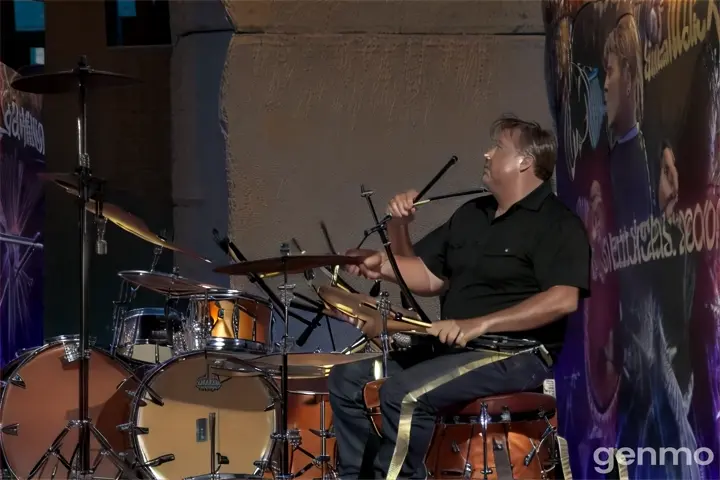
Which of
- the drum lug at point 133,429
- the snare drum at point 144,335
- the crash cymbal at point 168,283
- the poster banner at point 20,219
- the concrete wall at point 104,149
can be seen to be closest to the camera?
the crash cymbal at point 168,283

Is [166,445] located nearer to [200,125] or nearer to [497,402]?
[497,402]

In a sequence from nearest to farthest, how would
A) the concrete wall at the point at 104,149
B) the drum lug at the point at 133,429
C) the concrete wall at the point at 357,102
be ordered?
the drum lug at the point at 133,429, the concrete wall at the point at 357,102, the concrete wall at the point at 104,149

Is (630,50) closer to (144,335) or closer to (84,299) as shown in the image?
(84,299)

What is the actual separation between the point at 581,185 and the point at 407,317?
1721 millimetres

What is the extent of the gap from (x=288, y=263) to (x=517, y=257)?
2.83ft

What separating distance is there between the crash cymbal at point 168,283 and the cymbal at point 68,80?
840 millimetres

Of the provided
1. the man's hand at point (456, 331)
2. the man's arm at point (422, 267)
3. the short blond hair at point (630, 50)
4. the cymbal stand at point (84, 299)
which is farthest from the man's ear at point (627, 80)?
the cymbal stand at point (84, 299)

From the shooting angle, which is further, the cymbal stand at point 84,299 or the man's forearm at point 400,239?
the man's forearm at point 400,239

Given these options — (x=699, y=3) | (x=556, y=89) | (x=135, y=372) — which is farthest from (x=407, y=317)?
(x=556, y=89)

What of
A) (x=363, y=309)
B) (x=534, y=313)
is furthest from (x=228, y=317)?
(x=534, y=313)

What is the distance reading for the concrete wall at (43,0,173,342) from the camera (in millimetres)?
6566

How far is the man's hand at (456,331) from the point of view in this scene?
11.3 ft

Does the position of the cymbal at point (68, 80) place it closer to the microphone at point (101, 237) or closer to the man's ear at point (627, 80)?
the microphone at point (101, 237)

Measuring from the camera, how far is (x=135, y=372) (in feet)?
15.9
